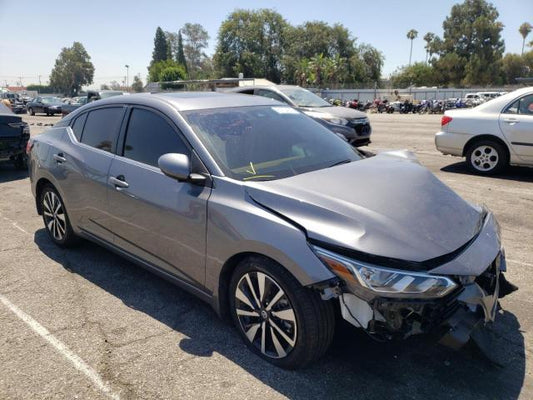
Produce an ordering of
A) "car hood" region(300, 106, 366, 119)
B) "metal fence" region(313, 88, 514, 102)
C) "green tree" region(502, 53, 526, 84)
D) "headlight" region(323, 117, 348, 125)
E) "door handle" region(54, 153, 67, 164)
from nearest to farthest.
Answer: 1. "door handle" region(54, 153, 67, 164)
2. "headlight" region(323, 117, 348, 125)
3. "car hood" region(300, 106, 366, 119)
4. "metal fence" region(313, 88, 514, 102)
5. "green tree" region(502, 53, 526, 84)

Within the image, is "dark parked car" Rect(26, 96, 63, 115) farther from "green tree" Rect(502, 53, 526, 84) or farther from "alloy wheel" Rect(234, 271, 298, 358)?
"green tree" Rect(502, 53, 526, 84)

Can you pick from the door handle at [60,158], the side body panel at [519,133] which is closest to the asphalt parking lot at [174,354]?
the door handle at [60,158]

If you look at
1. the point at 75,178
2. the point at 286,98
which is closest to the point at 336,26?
the point at 286,98

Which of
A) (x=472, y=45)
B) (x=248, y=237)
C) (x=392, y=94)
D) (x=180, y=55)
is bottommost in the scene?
(x=248, y=237)

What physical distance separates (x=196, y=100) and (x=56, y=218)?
2.17 m

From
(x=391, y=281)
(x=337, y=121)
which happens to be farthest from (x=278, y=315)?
(x=337, y=121)

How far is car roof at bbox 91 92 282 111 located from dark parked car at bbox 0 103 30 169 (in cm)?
591

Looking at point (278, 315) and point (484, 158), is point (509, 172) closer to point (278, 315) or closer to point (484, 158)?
point (484, 158)

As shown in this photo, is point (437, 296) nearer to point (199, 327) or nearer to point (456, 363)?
point (456, 363)

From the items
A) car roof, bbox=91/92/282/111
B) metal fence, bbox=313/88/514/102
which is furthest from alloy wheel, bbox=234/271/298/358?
metal fence, bbox=313/88/514/102

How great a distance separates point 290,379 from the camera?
103 inches

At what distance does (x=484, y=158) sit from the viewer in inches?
315

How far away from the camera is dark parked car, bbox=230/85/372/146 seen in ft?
32.9

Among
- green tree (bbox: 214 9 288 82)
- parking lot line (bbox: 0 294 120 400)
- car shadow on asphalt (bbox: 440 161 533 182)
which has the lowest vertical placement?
parking lot line (bbox: 0 294 120 400)
